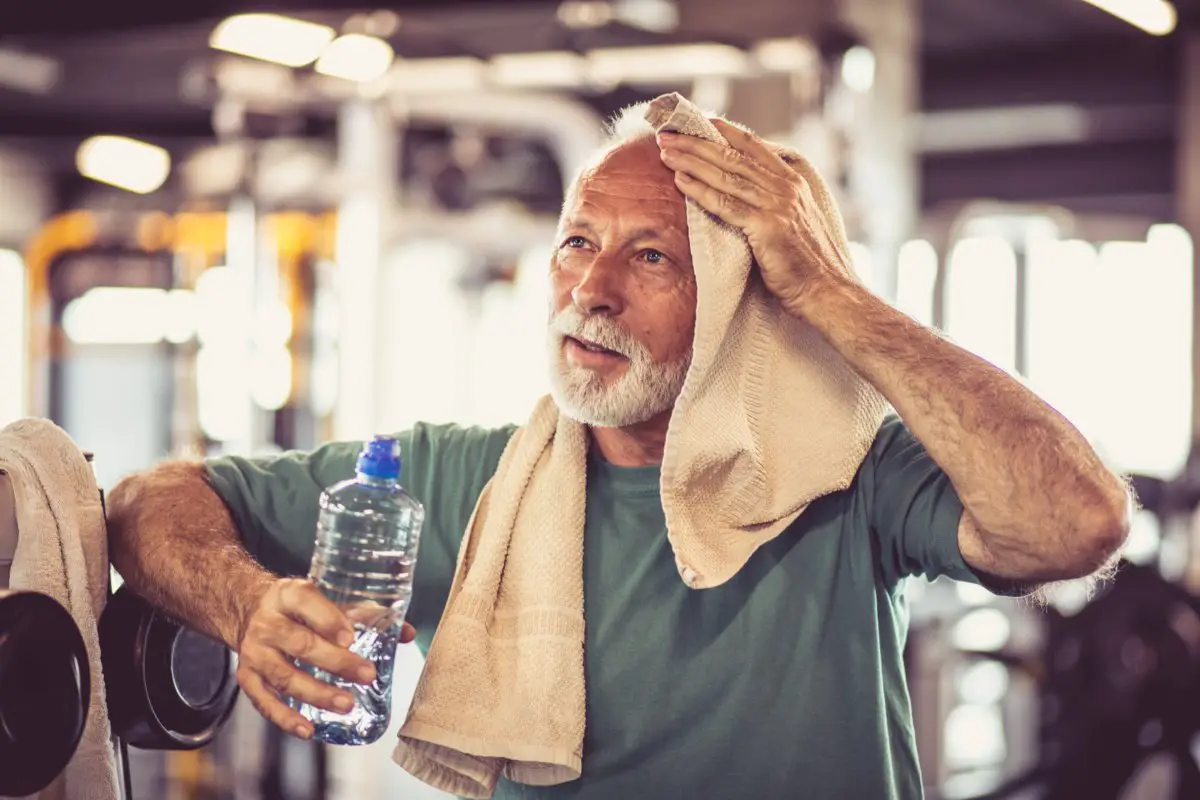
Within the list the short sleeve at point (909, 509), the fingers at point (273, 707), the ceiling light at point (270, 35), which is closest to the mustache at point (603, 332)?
the short sleeve at point (909, 509)

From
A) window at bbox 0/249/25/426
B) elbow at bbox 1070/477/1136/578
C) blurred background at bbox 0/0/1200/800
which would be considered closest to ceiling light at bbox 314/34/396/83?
blurred background at bbox 0/0/1200/800

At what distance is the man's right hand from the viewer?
139cm

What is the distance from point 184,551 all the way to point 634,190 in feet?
2.53

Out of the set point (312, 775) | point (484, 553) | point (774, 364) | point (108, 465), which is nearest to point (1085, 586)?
point (774, 364)

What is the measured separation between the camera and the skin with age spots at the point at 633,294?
5.77 ft

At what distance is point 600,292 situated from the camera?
5.74 feet

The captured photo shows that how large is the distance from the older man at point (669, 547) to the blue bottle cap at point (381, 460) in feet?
0.53

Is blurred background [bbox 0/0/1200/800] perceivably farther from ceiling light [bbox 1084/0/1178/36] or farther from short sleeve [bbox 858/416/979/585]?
short sleeve [bbox 858/416/979/585]

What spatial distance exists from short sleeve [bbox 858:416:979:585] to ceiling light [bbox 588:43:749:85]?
3.13 m

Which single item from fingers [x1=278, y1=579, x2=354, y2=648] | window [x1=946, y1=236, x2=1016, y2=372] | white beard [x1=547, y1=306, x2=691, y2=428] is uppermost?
window [x1=946, y1=236, x2=1016, y2=372]

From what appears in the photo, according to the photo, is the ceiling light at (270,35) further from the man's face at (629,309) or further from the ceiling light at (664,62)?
the man's face at (629,309)

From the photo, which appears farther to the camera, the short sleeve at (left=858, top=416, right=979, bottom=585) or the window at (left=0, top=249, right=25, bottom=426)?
the window at (left=0, top=249, right=25, bottom=426)

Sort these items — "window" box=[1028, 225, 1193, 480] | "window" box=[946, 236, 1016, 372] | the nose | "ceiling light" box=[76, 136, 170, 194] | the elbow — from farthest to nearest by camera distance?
1. "ceiling light" box=[76, 136, 170, 194]
2. "window" box=[1028, 225, 1193, 480]
3. "window" box=[946, 236, 1016, 372]
4. the nose
5. the elbow

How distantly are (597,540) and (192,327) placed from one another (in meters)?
4.38
